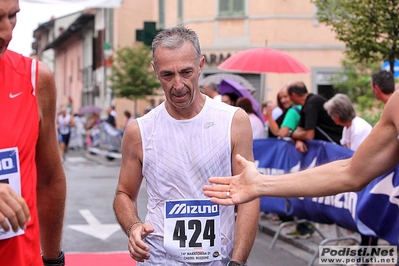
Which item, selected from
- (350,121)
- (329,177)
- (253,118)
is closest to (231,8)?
(253,118)

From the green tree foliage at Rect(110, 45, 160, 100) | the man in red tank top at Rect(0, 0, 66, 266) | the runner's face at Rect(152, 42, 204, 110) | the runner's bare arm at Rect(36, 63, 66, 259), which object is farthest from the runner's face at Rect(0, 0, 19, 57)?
the green tree foliage at Rect(110, 45, 160, 100)

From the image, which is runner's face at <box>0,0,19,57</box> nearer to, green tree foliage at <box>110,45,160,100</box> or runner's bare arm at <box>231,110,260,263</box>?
runner's bare arm at <box>231,110,260,263</box>

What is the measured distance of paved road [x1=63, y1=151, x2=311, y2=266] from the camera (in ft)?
30.1

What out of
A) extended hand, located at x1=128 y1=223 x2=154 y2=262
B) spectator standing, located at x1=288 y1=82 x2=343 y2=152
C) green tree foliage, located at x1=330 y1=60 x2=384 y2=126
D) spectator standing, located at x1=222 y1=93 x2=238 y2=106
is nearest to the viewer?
extended hand, located at x1=128 y1=223 x2=154 y2=262

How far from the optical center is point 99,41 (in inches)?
1955

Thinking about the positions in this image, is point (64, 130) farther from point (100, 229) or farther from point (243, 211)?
point (243, 211)

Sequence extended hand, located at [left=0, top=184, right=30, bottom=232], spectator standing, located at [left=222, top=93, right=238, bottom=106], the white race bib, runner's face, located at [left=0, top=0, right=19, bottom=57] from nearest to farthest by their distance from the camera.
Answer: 1. extended hand, located at [left=0, top=184, right=30, bottom=232]
2. runner's face, located at [left=0, top=0, right=19, bottom=57]
3. the white race bib
4. spectator standing, located at [left=222, top=93, right=238, bottom=106]

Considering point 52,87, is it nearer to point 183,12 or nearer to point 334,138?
point 334,138

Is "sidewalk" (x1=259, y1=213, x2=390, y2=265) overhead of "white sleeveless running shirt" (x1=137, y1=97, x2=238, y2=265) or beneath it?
beneath

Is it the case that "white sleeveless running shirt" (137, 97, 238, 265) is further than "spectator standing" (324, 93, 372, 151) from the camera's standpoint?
No

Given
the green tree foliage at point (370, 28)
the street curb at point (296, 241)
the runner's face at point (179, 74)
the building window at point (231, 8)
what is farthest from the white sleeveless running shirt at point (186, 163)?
the building window at point (231, 8)

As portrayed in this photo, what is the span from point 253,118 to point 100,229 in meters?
2.59

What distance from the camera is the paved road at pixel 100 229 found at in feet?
30.1

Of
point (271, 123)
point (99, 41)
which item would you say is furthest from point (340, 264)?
point (99, 41)
